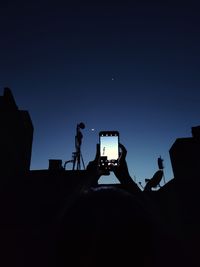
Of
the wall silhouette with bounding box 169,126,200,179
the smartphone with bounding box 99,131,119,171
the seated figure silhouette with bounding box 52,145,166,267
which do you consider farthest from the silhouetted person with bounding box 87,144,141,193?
the wall silhouette with bounding box 169,126,200,179

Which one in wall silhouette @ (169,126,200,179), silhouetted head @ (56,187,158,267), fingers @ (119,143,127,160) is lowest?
silhouetted head @ (56,187,158,267)

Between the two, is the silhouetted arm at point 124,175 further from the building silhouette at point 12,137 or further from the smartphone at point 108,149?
the building silhouette at point 12,137

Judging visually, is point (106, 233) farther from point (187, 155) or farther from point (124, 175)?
point (187, 155)

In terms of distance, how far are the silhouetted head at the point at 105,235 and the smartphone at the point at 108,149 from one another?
1500 millimetres

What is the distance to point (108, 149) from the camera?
13.1 feet

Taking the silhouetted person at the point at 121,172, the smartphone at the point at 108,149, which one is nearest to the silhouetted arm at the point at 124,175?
the silhouetted person at the point at 121,172

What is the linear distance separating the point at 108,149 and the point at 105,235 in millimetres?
2377

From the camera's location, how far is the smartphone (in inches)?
137

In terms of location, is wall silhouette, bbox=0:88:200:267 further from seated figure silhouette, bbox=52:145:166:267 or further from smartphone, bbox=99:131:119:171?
smartphone, bbox=99:131:119:171

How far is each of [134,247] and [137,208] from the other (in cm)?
34

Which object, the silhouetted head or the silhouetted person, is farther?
the silhouetted person

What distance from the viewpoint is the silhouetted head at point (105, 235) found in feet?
5.43

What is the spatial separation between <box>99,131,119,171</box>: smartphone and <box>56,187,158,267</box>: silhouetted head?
4.92 feet

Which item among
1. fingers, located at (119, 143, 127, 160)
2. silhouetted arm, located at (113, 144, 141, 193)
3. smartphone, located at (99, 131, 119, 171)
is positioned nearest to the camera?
silhouetted arm, located at (113, 144, 141, 193)
